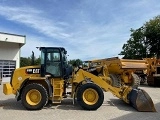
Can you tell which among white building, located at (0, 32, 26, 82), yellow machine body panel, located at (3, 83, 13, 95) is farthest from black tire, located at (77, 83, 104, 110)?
white building, located at (0, 32, 26, 82)

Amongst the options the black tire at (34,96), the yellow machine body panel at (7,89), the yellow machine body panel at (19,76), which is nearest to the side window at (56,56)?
the yellow machine body panel at (19,76)

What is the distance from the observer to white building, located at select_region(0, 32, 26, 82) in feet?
101

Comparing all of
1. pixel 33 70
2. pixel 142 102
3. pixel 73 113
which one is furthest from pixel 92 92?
pixel 33 70

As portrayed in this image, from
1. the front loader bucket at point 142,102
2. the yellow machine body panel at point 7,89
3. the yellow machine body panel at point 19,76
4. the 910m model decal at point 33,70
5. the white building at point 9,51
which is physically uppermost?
the white building at point 9,51

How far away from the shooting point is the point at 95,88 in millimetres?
10594

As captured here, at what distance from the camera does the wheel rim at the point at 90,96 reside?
10562 millimetres

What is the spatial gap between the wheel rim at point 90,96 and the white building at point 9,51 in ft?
70.2

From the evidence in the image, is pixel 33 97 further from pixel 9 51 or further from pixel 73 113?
pixel 9 51

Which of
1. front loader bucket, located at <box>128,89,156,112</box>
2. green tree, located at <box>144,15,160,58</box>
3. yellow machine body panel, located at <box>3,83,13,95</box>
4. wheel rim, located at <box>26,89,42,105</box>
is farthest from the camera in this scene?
green tree, located at <box>144,15,160,58</box>

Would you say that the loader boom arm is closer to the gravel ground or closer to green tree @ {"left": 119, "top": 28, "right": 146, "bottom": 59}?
the gravel ground

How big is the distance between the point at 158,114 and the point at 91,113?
96.9 inches

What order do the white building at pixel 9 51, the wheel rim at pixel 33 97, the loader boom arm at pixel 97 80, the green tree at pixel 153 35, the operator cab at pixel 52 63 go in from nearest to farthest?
the wheel rim at pixel 33 97
the operator cab at pixel 52 63
the loader boom arm at pixel 97 80
the white building at pixel 9 51
the green tree at pixel 153 35

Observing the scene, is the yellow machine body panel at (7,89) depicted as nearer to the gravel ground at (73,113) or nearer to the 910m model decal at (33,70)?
the gravel ground at (73,113)

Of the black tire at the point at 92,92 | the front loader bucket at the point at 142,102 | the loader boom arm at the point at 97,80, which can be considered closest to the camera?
the front loader bucket at the point at 142,102
